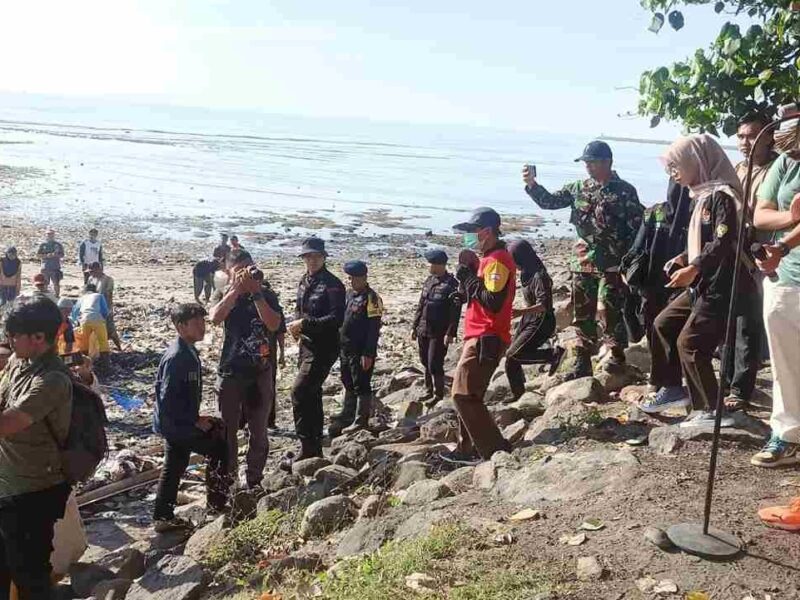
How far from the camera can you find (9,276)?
15.2 metres

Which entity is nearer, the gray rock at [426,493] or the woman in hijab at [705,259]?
the woman in hijab at [705,259]

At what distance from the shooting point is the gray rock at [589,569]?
151 inches

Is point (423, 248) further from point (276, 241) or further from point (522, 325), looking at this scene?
point (522, 325)

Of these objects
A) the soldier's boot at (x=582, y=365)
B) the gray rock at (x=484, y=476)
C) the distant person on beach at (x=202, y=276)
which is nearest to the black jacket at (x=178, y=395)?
the gray rock at (x=484, y=476)

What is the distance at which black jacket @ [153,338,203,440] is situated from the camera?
19.2 feet

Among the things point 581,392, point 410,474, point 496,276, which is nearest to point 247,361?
point 410,474

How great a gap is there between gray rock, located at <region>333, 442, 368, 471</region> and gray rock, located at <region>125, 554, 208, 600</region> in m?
2.37

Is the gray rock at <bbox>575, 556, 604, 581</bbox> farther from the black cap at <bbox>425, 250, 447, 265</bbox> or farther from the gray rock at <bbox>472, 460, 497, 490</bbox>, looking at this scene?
the black cap at <bbox>425, 250, 447, 265</bbox>

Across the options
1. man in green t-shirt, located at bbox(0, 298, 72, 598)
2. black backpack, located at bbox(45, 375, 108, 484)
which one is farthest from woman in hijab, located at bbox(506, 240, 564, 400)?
man in green t-shirt, located at bbox(0, 298, 72, 598)

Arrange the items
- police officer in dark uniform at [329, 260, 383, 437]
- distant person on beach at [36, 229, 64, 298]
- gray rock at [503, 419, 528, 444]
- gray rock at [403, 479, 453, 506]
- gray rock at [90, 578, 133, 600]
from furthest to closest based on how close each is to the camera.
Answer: distant person on beach at [36, 229, 64, 298]
police officer in dark uniform at [329, 260, 383, 437]
gray rock at [503, 419, 528, 444]
gray rock at [403, 479, 453, 506]
gray rock at [90, 578, 133, 600]

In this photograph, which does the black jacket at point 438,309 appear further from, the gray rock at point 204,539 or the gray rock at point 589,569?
the gray rock at point 589,569

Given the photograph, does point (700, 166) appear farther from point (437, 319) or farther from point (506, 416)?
point (437, 319)

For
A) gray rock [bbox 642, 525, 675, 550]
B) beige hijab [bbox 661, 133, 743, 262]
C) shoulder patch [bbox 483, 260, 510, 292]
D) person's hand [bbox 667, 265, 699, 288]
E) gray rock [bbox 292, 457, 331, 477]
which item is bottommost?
gray rock [bbox 292, 457, 331, 477]

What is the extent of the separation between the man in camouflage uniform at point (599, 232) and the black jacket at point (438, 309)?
2175 millimetres
